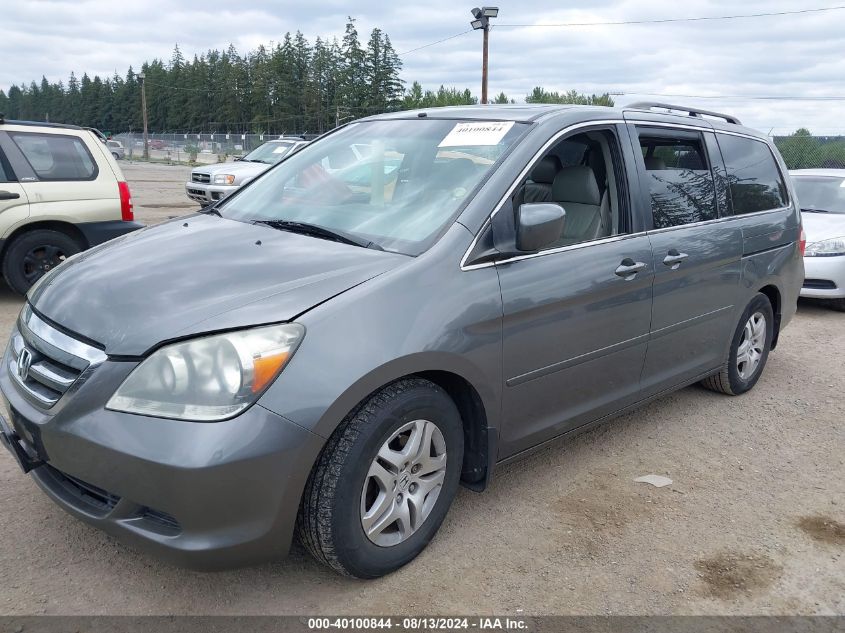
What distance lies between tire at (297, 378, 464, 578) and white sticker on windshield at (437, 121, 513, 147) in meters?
1.25

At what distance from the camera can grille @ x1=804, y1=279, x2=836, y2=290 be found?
25.9 ft

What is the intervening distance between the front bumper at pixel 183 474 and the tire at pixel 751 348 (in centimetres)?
342

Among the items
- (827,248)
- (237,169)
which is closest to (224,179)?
(237,169)

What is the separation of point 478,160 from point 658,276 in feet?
3.95

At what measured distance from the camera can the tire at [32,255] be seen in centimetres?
696

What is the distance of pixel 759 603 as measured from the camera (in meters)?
2.79

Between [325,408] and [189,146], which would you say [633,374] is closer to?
[325,408]

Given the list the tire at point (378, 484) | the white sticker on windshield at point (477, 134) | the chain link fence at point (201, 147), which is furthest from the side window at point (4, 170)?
the chain link fence at point (201, 147)

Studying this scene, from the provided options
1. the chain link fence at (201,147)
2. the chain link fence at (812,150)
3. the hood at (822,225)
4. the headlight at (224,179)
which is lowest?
the hood at (822,225)

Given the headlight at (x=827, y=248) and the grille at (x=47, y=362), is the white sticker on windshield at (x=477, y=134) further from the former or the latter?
the headlight at (x=827, y=248)

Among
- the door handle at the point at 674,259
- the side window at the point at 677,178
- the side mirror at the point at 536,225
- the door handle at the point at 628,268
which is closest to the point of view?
the side mirror at the point at 536,225

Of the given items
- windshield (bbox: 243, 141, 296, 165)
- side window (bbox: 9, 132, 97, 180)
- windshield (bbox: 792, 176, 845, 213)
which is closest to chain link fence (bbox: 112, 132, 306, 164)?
windshield (bbox: 243, 141, 296, 165)

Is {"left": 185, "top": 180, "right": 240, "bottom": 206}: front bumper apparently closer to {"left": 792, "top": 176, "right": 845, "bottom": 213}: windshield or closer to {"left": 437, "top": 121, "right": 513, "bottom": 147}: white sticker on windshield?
{"left": 792, "top": 176, "right": 845, "bottom": 213}: windshield

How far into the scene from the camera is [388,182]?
344 cm
